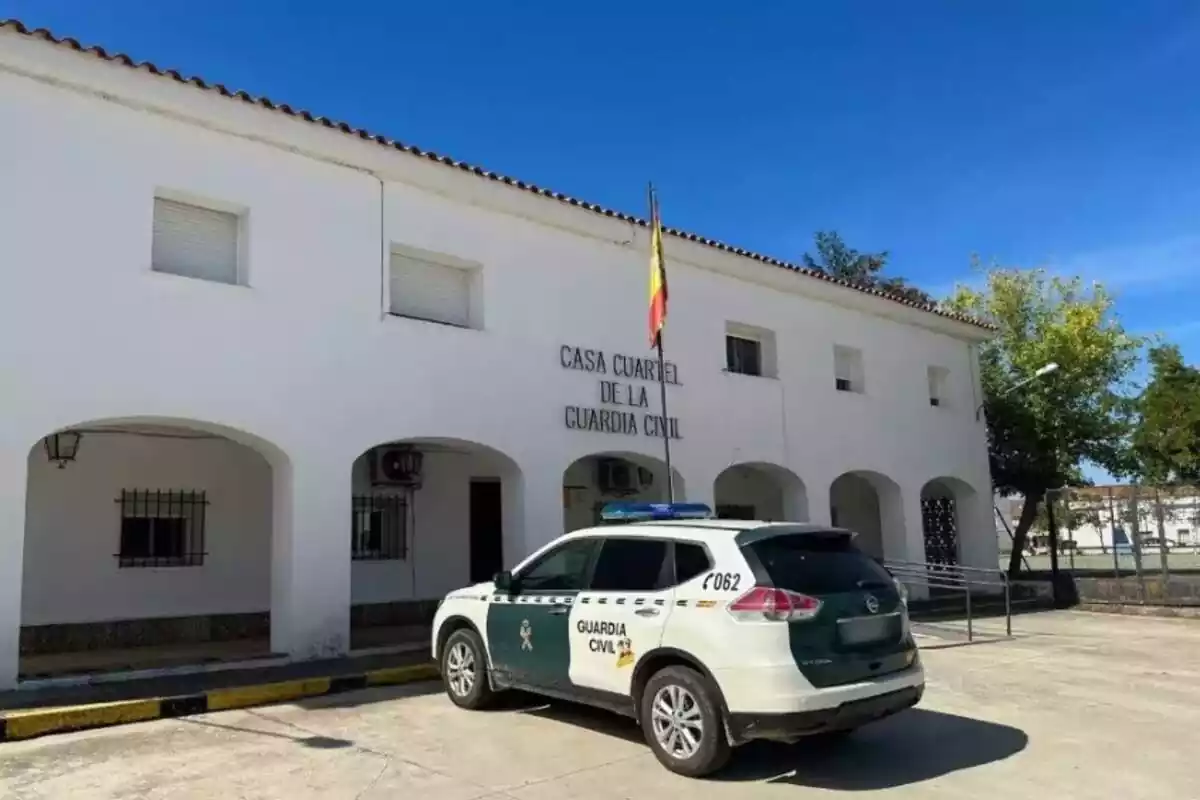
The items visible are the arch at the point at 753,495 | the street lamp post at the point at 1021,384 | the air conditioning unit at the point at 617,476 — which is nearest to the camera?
the air conditioning unit at the point at 617,476

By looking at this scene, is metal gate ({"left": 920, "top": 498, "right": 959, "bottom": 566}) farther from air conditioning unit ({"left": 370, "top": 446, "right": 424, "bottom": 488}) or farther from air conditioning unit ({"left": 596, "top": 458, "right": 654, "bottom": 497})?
air conditioning unit ({"left": 370, "top": 446, "right": 424, "bottom": 488})

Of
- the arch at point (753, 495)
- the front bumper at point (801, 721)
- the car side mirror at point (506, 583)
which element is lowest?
the front bumper at point (801, 721)

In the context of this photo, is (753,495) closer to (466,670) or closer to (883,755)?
(466,670)

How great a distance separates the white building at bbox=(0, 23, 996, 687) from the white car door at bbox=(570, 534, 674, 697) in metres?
4.57

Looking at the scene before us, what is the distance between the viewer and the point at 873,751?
655 centimetres

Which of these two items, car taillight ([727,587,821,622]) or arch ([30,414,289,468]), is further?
arch ([30,414,289,468])

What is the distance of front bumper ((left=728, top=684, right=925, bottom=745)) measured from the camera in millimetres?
5617

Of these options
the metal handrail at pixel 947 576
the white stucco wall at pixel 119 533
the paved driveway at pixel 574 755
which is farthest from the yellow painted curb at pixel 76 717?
the metal handrail at pixel 947 576

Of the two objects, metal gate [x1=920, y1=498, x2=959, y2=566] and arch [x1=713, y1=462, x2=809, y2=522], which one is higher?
arch [x1=713, y1=462, x2=809, y2=522]

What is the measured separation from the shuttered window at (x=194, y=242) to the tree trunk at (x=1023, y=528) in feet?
61.9

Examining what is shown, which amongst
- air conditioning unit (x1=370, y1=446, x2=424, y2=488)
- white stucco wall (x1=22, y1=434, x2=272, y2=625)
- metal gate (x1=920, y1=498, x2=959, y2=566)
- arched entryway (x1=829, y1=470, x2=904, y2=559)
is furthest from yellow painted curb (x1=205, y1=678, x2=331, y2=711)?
metal gate (x1=920, y1=498, x2=959, y2=566)

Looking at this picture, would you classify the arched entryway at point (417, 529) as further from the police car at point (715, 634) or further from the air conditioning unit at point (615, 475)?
the police car at point (715, 634)

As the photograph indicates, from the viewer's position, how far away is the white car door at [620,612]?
6.34m

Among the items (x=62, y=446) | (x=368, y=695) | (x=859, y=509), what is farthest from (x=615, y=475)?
(x=62, y=446)
